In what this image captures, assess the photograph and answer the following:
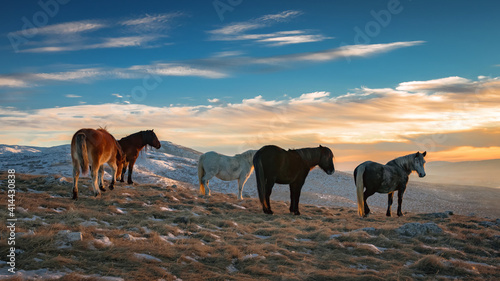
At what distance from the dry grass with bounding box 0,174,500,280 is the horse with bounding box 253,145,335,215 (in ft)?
4.30

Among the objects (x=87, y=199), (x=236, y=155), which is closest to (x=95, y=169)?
(x=87, y=199)

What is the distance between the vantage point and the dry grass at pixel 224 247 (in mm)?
7348

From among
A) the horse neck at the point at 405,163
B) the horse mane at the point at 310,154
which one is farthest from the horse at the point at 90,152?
the horse neck at the point at 405,163

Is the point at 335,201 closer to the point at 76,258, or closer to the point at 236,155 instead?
the point at 236,155

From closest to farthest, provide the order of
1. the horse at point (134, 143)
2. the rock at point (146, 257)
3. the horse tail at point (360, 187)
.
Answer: the rock at point (146, 257), the horse tail at point (360, 187), the horse at point (134, 143)

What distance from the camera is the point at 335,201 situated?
40.5m

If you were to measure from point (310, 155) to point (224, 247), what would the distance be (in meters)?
9.40

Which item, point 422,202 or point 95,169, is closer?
point 95,169

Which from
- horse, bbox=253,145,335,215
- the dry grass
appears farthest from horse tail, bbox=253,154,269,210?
the dry grass

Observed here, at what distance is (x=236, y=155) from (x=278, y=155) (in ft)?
12.7

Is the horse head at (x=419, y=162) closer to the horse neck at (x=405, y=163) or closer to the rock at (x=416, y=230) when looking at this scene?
the horse neck at (x=405, y=163)

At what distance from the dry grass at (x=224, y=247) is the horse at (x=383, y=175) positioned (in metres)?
3.37

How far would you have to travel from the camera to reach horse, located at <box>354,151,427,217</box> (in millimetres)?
18000

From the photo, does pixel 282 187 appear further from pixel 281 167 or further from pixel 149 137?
pixel 281 167
